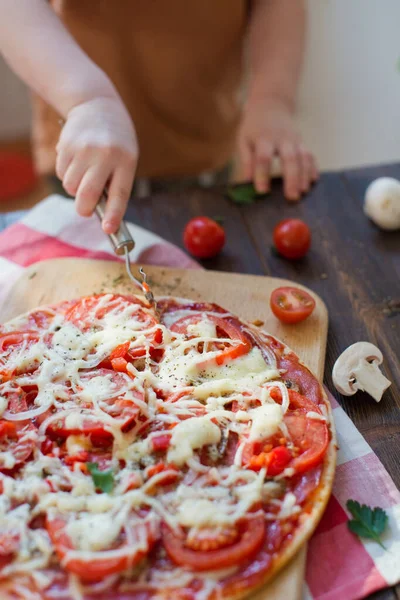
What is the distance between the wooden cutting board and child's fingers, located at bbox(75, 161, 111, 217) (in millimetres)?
429

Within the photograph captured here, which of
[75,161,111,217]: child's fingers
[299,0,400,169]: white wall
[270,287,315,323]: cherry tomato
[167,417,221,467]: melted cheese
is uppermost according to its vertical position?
[75,161,111,217]: child's fingers

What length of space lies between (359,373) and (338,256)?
3.06 feet

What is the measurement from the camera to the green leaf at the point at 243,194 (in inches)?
146

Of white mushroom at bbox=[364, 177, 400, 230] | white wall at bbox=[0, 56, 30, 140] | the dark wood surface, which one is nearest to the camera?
the dark wood surface

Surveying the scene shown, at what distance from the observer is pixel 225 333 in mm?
2662

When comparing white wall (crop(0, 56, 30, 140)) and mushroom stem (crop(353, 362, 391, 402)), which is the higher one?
mushroom stem (crop(353, 362, 391, 402))

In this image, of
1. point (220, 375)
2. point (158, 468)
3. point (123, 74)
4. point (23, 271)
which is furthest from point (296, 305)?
point (123, 74)

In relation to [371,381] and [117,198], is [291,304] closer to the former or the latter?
[371,381]

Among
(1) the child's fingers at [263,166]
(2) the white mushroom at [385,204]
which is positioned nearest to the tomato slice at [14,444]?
(1) the child's fingers at [263,166]

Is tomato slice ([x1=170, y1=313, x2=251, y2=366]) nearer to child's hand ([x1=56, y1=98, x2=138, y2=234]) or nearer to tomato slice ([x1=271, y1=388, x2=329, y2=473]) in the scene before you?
tomato slice ([x1=271, y1=388, x2=329, y2=473])

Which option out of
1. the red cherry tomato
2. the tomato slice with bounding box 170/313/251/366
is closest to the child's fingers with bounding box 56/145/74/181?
the red cherry tomato

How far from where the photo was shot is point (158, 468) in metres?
2.12

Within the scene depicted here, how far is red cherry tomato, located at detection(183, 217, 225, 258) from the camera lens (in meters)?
3.28

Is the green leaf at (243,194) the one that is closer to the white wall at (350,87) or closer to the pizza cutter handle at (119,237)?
the pizza cutter handle at (119,237)
